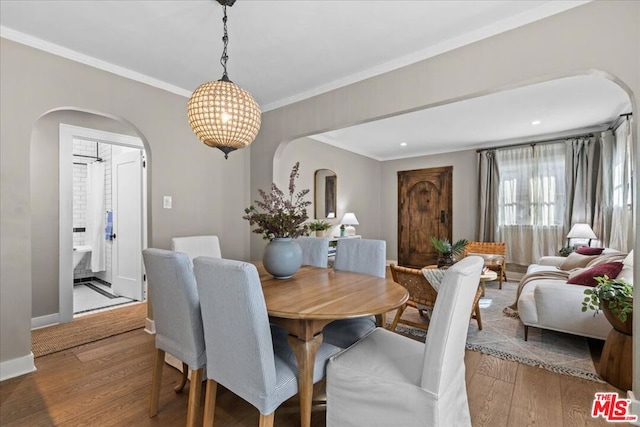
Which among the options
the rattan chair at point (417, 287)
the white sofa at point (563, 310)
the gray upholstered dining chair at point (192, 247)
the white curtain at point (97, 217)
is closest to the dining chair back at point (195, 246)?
the gray upholstered dining chair at point (192, 247)

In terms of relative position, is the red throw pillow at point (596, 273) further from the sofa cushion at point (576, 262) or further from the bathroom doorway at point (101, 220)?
the bathroom doorway at point (101, 220)

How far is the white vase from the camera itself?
6.39 feet

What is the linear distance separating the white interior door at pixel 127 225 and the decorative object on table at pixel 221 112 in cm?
252

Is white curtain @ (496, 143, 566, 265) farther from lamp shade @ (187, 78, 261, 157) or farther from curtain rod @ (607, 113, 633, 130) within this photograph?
lamp shade @ (187, 78, 261, 157)

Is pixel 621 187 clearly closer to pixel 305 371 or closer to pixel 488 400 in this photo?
pixel 488 400

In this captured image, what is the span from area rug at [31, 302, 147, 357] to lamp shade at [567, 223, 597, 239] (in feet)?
19.0

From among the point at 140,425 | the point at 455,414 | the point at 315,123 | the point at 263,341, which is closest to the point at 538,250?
the point at 315,123

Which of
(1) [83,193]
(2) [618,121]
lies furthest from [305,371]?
(1) [83,193]

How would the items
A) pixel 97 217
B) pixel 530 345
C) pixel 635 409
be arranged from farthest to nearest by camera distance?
pixel 97 217 → pixel 530 345 → pixel 635 409

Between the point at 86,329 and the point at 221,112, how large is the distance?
2.85m

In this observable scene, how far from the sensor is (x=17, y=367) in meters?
2.20

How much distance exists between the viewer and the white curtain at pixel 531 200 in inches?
194

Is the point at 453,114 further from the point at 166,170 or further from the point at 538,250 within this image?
the point at 166,170

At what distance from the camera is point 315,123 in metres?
3.24
